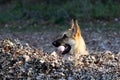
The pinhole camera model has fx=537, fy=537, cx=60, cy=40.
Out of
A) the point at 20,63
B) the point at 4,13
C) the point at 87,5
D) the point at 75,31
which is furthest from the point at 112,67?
the point at 4,13

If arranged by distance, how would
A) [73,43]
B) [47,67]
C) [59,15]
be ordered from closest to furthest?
1. [47,67]
2. [73,43]
3. [59,15]

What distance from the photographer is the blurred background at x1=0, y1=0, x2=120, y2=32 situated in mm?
21984

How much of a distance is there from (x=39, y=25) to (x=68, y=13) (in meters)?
1.70

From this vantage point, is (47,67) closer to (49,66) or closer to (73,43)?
(49,66)

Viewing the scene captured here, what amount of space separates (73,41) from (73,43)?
4 cm

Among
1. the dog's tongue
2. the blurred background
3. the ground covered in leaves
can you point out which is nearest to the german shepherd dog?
the dog's tongue

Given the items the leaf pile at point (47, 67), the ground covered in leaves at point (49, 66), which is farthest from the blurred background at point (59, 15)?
the leaf pile at point (47, 67)

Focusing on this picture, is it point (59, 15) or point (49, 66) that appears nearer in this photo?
point (49, 66)

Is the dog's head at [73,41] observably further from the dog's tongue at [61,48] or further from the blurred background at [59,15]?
the blurred background at [59,15]

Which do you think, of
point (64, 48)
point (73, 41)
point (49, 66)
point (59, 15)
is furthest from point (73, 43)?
point (59, 15)

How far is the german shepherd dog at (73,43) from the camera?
1043 centimetres

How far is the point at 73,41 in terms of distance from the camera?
10.5 m

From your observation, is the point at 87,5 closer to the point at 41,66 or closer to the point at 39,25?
the point at 39,25

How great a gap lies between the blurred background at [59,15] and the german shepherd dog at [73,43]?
32.9ft
